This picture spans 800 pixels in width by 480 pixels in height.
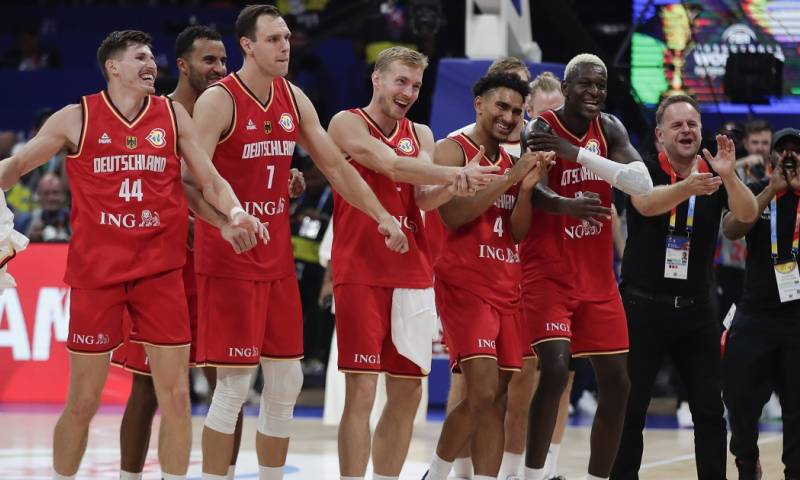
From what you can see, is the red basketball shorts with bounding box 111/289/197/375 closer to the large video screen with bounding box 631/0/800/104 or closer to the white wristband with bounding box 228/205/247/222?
the white wristband with bounding box 228/205/247/222

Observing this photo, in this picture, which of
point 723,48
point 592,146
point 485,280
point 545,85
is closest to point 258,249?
point 485,280

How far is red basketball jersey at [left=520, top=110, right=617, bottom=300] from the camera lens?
280 inches

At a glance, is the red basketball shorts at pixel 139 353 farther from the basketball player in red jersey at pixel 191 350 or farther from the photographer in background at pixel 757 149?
the photographer in background at pixel 757 149

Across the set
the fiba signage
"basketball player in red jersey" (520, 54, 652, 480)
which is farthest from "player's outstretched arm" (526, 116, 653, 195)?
the fiba signage

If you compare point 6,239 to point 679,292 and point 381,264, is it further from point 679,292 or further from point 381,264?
point 679,292

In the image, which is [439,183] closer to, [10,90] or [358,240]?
[358,240]

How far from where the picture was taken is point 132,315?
6.46 metres

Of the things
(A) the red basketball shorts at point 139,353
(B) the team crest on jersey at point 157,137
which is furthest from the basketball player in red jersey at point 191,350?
(B) the team crest on jersey at point 157,137

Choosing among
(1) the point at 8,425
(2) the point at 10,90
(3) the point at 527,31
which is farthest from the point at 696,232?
(2) the point at 10,90

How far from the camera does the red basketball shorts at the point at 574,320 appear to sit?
700cm

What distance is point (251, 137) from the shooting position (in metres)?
6.53

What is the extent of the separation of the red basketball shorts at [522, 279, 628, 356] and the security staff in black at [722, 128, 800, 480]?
3.51ft

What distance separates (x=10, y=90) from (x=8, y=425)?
705 centimetres

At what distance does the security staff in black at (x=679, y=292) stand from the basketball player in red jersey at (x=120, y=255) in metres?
2.51
